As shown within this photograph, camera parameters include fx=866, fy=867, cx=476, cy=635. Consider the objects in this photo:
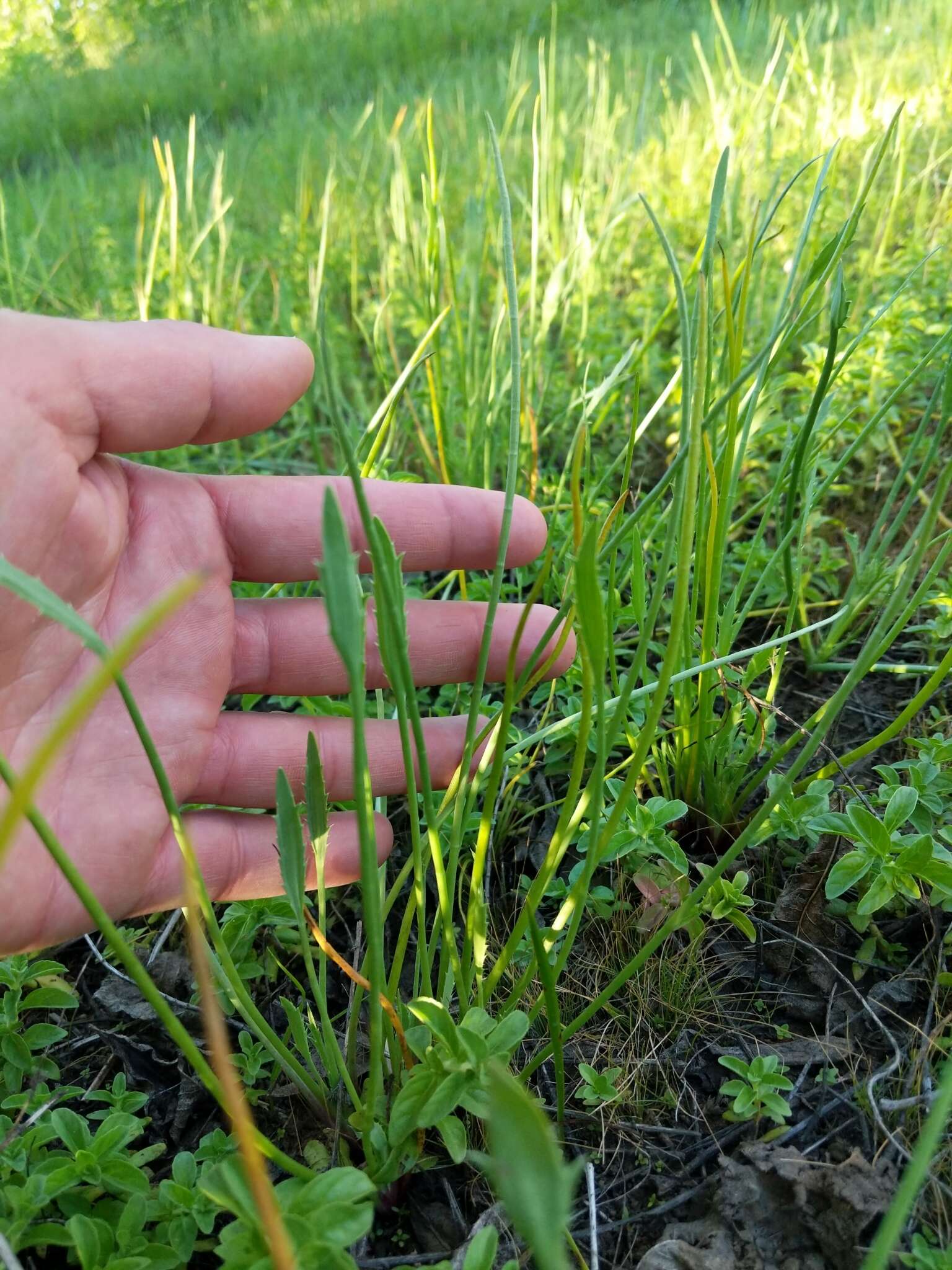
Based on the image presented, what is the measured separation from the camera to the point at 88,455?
824 millimetres

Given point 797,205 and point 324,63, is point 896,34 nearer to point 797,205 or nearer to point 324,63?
point 797,205

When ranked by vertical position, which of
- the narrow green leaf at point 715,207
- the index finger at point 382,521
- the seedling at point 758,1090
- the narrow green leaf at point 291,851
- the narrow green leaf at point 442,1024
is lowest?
the seedling at point 758,1090

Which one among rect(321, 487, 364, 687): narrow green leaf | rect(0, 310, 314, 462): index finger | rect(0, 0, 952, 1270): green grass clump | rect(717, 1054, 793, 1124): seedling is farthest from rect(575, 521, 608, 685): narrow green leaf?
rect(0, 310, 314, 462): index finger

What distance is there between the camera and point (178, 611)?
917 mm

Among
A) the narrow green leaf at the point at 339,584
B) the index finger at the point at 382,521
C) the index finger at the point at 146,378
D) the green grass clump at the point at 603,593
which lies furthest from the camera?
the index finger at the point at 382,521

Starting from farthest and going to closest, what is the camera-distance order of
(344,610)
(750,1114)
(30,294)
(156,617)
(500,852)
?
1. (30,294)
2. (500,852)
3. (750,1114)
4. (344,610)
5. (156,617)

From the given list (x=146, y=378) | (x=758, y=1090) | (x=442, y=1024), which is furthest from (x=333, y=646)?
(x=758, y=1090)

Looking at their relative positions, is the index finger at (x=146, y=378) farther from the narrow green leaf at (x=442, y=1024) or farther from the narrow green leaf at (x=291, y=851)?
the narrow green leaf at (x=442, y=1024)

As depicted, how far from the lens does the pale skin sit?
2.52 feet

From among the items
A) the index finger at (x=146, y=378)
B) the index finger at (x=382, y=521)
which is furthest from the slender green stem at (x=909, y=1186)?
the index finger at (x=146, y=378)

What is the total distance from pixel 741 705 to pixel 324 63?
596 centimetres

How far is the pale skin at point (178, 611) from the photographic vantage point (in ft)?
2.52

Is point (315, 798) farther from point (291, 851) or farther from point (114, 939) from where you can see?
point (114, 939)

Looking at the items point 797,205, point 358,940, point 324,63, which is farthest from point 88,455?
point 324,63
